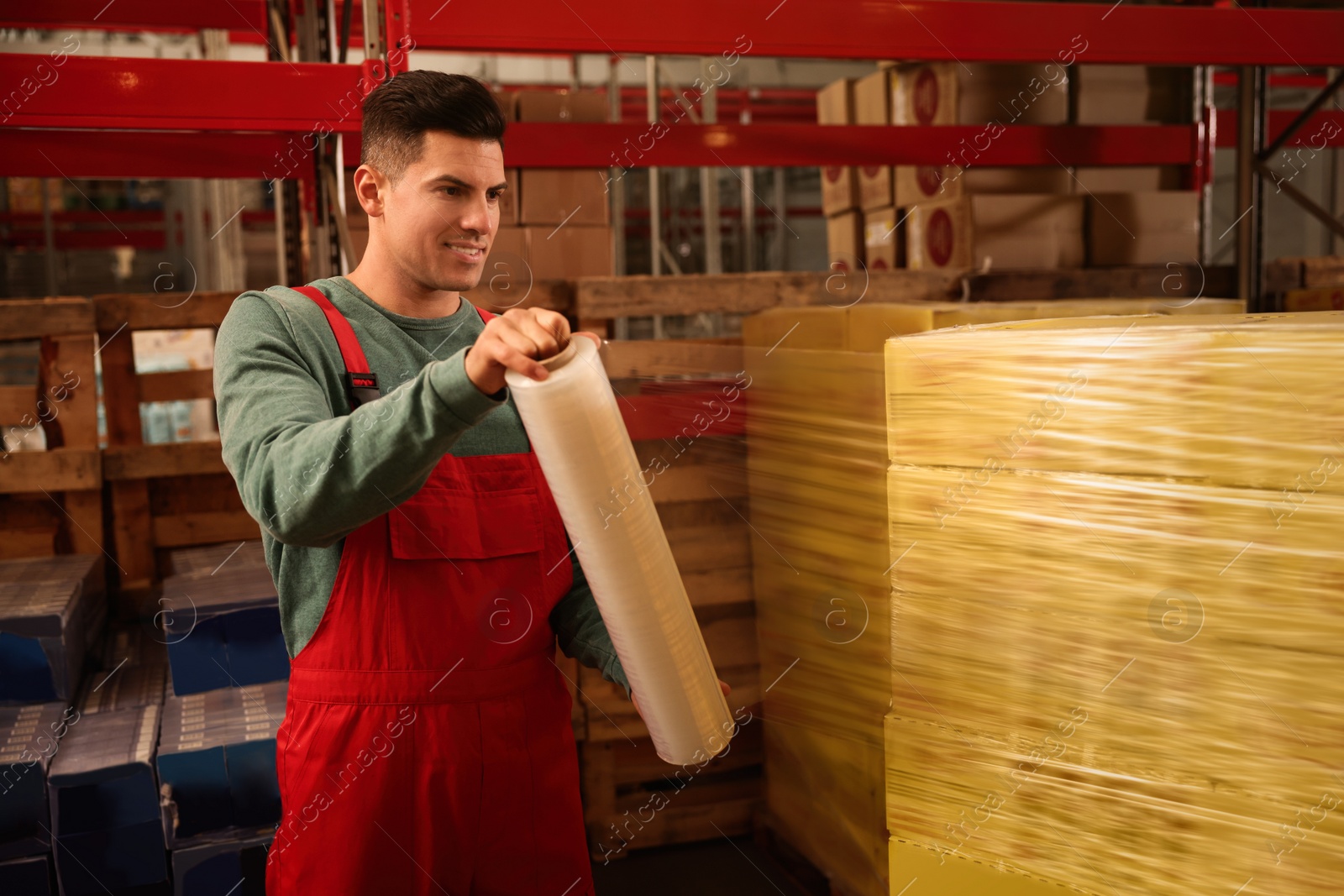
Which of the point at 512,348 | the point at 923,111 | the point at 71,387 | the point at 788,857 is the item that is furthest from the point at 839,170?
the point at 512,348

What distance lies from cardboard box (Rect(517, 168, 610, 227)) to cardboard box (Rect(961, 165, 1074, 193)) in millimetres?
1581

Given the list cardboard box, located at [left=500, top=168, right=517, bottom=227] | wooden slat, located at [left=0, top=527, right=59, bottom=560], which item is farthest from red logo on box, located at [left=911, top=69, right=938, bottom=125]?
wooden slat, located at [left=0, top=527, right=59, bottom=560]

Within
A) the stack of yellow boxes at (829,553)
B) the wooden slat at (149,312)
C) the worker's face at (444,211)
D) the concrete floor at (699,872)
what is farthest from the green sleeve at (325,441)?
the concrete floor at (699,872)

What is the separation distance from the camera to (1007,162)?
3.91 metres

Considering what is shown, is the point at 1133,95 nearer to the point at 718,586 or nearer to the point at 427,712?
the point at 718,586

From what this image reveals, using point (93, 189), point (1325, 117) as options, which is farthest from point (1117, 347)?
point (93, 189)

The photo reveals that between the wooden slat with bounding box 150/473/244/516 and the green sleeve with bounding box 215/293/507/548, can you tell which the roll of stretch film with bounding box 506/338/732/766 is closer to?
the green sleeve with bounding box 215/293/507/548

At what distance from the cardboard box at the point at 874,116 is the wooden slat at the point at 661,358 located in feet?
6.91

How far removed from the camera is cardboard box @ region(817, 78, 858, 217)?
5.23m

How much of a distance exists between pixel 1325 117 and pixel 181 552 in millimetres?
5584

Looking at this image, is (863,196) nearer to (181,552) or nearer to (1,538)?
(181,552)

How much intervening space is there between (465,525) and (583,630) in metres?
0.35

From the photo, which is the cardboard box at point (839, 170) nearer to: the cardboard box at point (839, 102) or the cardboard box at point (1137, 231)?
the cardboard box at point (839, 102)

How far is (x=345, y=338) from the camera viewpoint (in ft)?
5.42
